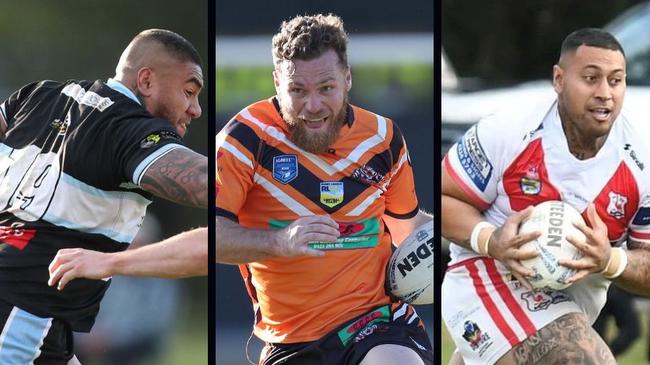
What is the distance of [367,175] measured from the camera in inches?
196

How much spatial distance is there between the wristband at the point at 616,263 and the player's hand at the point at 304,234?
1.10 meters

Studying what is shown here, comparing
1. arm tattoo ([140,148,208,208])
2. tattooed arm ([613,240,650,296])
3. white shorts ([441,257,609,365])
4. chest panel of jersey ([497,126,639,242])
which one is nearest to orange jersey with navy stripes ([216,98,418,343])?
arm tattoo ([140,148,208,208])

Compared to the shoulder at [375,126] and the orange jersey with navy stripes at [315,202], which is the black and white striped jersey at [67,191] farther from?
the shoulder at [375,126]

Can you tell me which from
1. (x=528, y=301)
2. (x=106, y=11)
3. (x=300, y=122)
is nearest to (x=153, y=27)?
(x=106, y=11)

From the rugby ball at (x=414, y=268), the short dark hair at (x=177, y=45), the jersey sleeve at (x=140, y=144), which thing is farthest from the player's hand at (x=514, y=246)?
the short dark hair at (x=177, y=45)

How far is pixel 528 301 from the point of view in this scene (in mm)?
4973

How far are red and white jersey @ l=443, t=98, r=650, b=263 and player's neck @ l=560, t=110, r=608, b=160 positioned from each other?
2 cm

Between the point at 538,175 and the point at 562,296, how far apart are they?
51 centimetres

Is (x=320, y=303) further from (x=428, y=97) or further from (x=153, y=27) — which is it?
(x=153, y=27)

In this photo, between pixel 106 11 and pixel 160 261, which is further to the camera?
pixel 106 11

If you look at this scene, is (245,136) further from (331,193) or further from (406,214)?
(406,214)

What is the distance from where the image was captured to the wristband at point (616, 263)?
15.9ft

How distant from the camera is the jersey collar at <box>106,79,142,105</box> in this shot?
4.99m

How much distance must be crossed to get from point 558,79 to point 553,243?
28.5 inches
